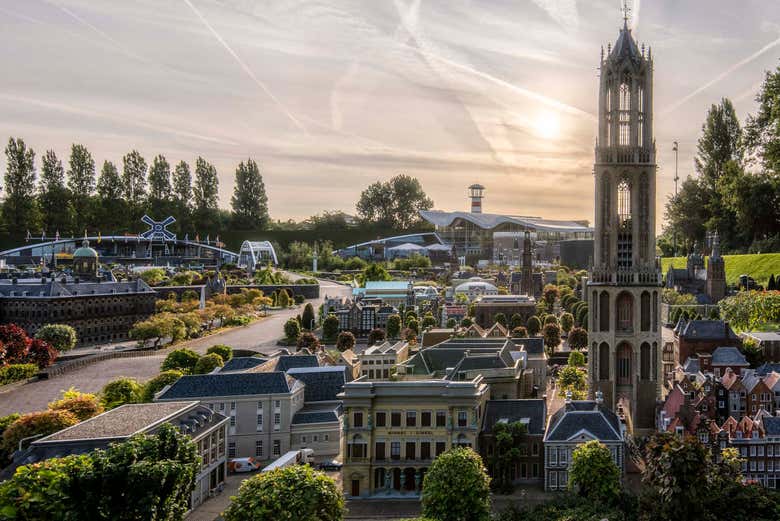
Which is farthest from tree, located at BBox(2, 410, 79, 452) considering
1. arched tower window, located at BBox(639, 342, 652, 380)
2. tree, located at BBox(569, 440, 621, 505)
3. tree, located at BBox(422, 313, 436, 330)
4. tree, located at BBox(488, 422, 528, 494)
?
tree, located at BBox(422, 313, 436, 330)

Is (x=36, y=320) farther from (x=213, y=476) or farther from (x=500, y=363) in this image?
(x=500, y=363)

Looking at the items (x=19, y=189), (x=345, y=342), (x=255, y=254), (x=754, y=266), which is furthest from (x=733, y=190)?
(x=19, y=189)

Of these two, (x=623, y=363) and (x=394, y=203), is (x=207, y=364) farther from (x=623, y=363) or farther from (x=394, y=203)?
(x=394, y=203)

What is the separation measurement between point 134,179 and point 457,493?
11789 centimetres

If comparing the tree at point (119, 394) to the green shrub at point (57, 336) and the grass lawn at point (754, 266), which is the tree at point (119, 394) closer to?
the green shrub at point (57, 336)

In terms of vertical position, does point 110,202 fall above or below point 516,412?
above

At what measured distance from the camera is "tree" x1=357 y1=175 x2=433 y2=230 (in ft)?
572

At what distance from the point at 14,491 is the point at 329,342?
50.4 meters

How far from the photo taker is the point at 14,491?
1769 cm

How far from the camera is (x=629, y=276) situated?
39438 millimetres

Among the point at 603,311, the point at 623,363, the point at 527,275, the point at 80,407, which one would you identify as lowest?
the point at 80,407

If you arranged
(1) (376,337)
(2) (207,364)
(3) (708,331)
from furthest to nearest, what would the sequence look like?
(1) (376,337)
(3) (708,331)
(2) (207,364)

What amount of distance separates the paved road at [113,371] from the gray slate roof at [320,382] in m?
14.5

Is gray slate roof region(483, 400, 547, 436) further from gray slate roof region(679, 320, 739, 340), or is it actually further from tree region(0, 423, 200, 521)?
gray slate roof region(679, 320, 739, 340)
